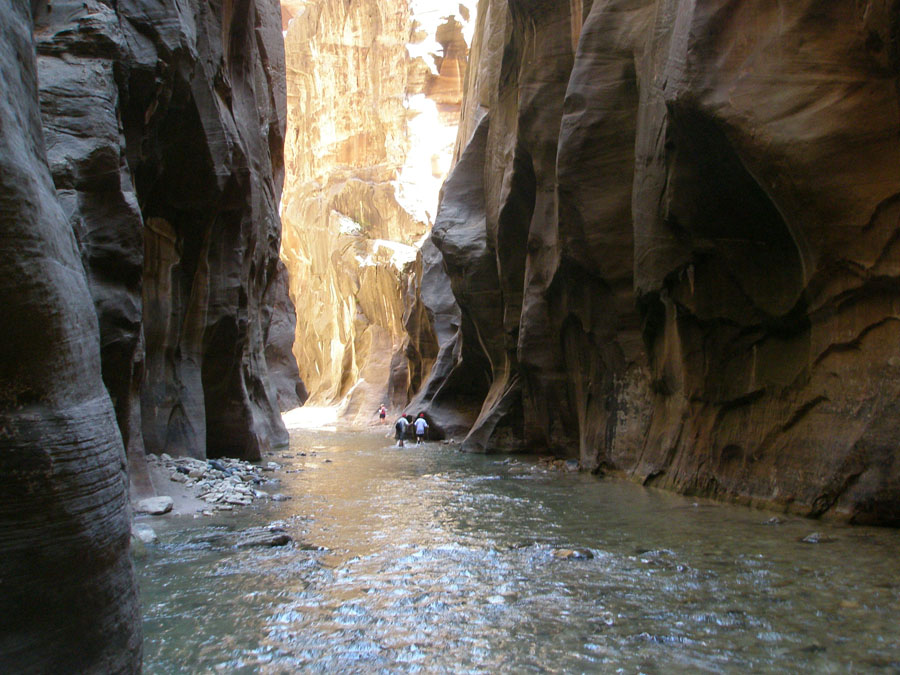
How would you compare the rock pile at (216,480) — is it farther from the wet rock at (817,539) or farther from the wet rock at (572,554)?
the wet rock at (817,539)

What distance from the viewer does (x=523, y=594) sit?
16.9 ft

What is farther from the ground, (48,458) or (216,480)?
(48,458)

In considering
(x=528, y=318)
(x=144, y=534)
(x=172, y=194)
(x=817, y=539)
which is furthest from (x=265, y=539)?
(x=528, y=318)

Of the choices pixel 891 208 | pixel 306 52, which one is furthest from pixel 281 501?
pixel 306 52

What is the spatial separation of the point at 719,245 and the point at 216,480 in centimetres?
821

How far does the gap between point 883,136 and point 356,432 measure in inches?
1015

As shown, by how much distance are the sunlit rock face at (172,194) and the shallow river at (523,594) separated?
3363 millimetres

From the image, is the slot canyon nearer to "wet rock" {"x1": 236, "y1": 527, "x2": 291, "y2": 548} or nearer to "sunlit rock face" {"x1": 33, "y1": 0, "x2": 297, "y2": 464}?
"sunlit rock face" {"x1": 33, "y1": 0, "x2": 297, "y2": 464}

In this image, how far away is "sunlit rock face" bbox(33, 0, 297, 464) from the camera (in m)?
6.98

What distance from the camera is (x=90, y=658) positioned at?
9.07 feet

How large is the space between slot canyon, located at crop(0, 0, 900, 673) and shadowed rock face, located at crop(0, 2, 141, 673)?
1 cm

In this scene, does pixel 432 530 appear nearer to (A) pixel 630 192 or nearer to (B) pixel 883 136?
(B) pixel 883 136

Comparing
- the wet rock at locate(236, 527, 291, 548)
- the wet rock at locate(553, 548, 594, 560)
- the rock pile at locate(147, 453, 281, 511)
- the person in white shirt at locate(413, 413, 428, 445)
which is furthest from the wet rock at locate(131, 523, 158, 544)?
the person in white shirt at locate(413, 413, 428, 445)

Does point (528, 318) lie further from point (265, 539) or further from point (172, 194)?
point (265, 539)
